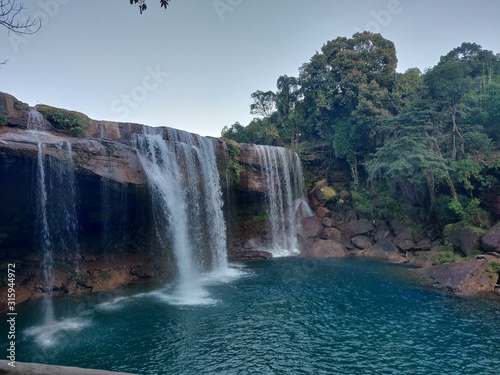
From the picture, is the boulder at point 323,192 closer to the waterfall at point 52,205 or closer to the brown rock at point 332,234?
the brown rock at point 332,234

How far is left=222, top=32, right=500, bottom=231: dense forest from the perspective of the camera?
67.7ft

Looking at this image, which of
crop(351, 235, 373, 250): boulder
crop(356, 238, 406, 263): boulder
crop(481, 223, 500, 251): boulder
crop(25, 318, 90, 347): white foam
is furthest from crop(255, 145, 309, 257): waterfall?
crop(25, 318, 90, 347): white foam

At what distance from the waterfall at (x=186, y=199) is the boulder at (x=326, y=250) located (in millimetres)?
6842

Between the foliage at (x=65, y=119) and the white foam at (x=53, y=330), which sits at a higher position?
the foliage at (x=65, y=119)

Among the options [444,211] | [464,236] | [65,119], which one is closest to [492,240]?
[464,236]

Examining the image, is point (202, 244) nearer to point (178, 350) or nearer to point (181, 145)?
point (181, 145)

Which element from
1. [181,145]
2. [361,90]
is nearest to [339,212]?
[361,90]

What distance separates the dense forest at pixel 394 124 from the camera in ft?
67.7

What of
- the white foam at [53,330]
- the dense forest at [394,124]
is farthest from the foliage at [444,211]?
the white foam at [53,330]

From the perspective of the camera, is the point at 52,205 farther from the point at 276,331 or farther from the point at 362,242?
the point at 362,242

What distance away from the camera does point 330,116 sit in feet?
101

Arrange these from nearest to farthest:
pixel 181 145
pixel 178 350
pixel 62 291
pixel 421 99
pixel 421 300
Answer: pixel 178 350 → pixel 421 300 → pixel 62 291 → pixel 181 145 → pixel 421 99

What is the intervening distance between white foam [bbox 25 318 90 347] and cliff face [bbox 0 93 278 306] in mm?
3748

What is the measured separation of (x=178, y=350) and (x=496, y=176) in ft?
67.1
